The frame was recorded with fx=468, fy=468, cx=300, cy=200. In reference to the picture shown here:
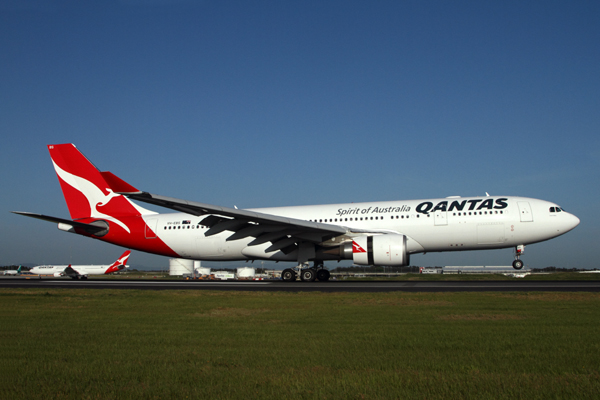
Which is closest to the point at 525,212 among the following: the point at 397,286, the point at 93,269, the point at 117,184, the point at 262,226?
the point at 397,286

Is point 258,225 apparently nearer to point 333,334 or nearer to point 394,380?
point 333,334

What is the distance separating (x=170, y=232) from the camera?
1123 inches

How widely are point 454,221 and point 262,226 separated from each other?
982 centimetres

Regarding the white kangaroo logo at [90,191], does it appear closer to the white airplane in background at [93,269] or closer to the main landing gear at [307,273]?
the main landing gear at [307,273]

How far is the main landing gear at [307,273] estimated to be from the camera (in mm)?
25203

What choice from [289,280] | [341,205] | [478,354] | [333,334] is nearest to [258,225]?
[289,280]

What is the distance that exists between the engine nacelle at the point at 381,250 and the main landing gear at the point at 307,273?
2.93 metres

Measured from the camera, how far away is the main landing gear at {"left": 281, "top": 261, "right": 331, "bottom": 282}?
A: 82.7 feet

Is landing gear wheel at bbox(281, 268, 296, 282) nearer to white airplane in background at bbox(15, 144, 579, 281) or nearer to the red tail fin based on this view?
white airplane in background at bbox(15, 144, 579, 281)

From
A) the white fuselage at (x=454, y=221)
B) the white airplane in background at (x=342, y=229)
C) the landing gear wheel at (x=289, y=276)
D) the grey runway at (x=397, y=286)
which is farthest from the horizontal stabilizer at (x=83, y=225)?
the landing gear wheel at (x=289, y=276)

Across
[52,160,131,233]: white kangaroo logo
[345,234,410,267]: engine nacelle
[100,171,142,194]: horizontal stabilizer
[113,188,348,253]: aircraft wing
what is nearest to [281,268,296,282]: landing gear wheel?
[113,188,348,253]: aircraft wing

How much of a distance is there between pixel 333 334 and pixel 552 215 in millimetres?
20208

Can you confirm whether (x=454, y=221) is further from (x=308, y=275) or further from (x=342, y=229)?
(x=308, y=275)

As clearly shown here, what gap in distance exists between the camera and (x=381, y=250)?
22484mm
